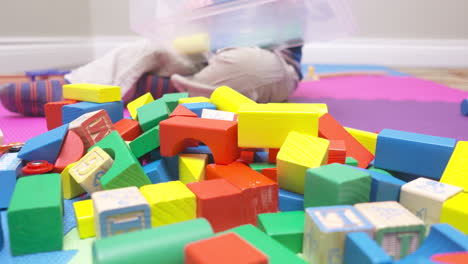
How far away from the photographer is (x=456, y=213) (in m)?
0.49

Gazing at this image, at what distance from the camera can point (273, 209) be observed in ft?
1.90

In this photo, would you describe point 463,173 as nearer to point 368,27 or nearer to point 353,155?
point 353,155

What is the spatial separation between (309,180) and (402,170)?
0.23m

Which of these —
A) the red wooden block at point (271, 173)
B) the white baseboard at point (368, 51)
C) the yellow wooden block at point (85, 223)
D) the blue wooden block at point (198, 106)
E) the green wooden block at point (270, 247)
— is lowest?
the yellow wooden block at point (85, 223)

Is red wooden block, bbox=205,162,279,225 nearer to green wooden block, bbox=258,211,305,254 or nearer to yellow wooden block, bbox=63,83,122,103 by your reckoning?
green wooden block, bbox=258,211,305,254

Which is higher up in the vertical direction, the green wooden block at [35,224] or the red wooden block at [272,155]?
the red wooden block at [272,155]

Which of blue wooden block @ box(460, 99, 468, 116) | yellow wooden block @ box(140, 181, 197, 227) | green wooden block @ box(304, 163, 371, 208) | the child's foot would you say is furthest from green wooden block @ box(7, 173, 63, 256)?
blue wooden block @ box(460, 99, 468, 116)

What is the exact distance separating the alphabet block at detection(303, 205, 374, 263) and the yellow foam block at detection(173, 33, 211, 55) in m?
1.00

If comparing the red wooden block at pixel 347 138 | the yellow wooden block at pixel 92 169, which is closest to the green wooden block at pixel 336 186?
the red wooden block at pixel 347 138

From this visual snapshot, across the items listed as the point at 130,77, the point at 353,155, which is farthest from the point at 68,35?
the point at 353,155

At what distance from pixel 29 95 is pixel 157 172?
29.7 inches

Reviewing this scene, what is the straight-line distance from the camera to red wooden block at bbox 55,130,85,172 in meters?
0.69

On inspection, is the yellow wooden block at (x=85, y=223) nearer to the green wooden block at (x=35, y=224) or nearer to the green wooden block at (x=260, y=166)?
the green wooden block at (x=35, y=224)

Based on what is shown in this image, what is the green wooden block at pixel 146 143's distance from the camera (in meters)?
0.71
